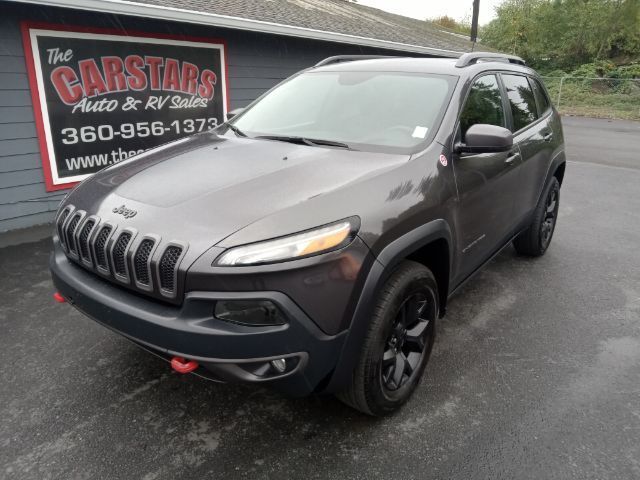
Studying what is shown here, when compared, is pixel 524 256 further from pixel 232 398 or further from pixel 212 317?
pixel 212 317

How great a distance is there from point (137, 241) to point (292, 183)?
73cm

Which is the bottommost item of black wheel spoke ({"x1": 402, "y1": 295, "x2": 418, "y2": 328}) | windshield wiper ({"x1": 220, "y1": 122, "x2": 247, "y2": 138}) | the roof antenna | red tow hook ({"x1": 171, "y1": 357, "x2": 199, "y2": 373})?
black wheel spoke ({"x1": 402, "y1": 295, "x2": 418, "y2": 328})

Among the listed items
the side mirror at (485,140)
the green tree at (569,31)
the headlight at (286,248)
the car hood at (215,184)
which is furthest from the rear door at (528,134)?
the green tree at (569,31)

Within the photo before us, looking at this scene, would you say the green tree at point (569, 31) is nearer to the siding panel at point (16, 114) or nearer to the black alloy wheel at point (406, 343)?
the siding panel at point (16, 114)

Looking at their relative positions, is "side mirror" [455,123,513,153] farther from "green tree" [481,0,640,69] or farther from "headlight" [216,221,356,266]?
"green tree" [481,0,640,69]

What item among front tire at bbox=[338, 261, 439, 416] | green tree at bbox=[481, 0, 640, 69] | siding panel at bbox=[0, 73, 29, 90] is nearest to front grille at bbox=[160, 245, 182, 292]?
front tire at bbox=[338, 261, 439, 416]

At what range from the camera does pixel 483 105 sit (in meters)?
3.29

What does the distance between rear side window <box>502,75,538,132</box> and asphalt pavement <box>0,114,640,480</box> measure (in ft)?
4.74

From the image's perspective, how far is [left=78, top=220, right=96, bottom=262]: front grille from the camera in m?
2.26

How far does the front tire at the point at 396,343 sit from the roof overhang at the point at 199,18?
4776 mm

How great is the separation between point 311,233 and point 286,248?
0.41 feet

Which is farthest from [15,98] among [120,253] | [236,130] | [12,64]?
[120,253]

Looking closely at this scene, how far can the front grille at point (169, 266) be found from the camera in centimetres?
194

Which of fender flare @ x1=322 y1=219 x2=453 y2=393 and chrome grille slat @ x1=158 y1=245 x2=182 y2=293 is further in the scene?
fender flare @ x1=322 y1=219 x2=453 y2=393
